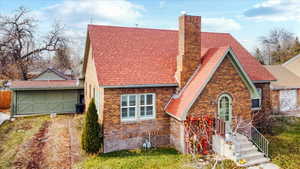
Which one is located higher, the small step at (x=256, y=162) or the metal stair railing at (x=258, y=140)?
the metal stair railing at (x=258, y=140)

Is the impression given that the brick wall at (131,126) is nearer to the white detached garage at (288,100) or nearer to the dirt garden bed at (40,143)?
the dirt garden bed at (40,143)

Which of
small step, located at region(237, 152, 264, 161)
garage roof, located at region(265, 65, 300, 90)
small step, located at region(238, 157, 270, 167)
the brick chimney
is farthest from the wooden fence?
garage roof, located at region(265, 65, 300, 90)

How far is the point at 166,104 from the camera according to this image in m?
Answer: 12.3

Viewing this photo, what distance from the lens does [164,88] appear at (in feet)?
40.1

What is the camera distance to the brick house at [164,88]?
36.3 ft

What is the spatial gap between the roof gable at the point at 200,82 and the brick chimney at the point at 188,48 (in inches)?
17.1

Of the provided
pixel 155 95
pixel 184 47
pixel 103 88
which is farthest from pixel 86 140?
pixel 184 47

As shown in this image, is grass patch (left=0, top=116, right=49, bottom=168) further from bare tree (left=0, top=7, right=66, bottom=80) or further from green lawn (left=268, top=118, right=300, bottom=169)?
bare tree (left=0, top=7, right=66, bottom=80)

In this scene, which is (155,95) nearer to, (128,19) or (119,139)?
(119,139)

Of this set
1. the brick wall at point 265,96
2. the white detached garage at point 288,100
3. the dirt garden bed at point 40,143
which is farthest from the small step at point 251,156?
the white detached garage at point 288,100

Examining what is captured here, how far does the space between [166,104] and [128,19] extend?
14.3 meters

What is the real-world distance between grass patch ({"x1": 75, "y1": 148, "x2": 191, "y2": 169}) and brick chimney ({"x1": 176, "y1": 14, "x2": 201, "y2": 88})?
4.20 m

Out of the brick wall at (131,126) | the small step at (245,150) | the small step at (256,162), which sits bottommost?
the small step at (256,162)

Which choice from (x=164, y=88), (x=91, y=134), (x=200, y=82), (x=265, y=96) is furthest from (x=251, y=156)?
(x=91, y=134)
